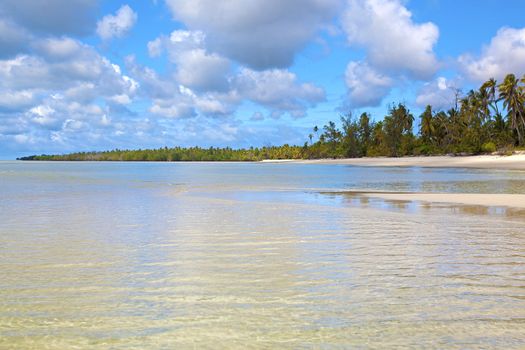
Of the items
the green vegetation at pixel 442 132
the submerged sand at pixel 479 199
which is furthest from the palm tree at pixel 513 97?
the submerged sand at pixel 479 199

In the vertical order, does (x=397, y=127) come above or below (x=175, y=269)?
above

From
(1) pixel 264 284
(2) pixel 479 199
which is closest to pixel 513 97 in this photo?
(2) pixel 479 199

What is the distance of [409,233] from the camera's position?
10633mm

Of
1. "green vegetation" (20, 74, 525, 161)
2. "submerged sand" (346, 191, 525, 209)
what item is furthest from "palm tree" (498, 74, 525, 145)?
"submerged sand" (346, 191, 525, 209)

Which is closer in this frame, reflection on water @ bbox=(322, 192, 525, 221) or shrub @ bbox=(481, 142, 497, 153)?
reflection on water @ bbox=(322, 192, 525, 221)

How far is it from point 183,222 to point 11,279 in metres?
6.30

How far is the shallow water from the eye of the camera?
14.8ft

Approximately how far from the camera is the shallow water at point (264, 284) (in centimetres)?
452

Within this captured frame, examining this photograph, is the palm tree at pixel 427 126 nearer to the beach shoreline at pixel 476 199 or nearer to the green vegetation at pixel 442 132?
the green vegetation at pixel 442 132

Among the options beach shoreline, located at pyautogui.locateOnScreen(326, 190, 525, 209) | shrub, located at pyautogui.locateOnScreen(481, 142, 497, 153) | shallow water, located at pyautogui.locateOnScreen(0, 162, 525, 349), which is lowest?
shallow water, located at pyautogui.locateOnScreen(0, 162, 525, 349)

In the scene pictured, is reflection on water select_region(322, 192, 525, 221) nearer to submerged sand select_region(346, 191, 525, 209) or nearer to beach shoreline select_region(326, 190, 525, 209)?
beach shoreline select_region(326, 190, 525, 209)

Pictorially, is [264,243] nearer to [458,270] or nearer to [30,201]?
[458,270]

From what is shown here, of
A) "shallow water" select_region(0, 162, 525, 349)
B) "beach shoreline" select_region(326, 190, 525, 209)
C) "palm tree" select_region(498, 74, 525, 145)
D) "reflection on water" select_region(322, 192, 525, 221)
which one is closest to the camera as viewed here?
"shallow water" select_region(0, 162, 525, 349)

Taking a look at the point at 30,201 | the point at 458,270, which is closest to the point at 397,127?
the point at 30,201
